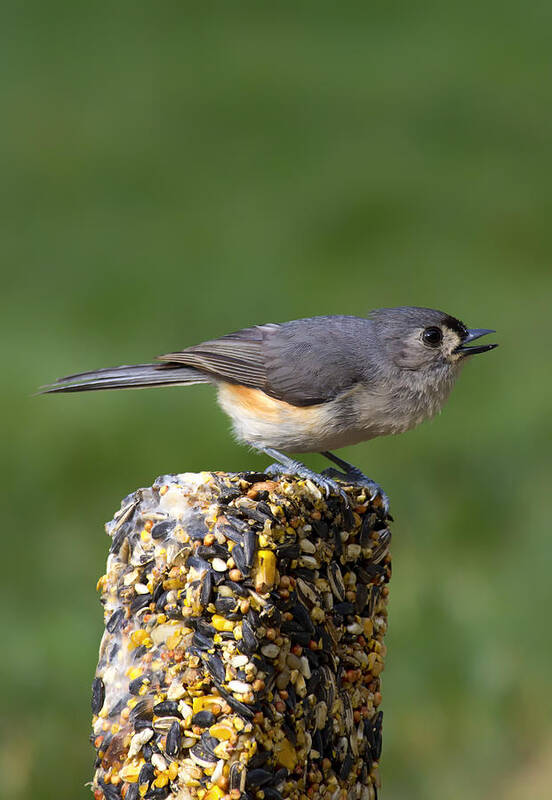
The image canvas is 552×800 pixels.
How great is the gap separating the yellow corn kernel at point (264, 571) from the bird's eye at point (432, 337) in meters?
1.27

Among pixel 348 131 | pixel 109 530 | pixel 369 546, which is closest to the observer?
pixel 109 530

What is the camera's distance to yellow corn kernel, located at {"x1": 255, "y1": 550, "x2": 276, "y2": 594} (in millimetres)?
2104

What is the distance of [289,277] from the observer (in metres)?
7.28

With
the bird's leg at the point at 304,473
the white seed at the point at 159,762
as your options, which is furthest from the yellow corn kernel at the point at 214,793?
the bird's leg at the point at 304,473

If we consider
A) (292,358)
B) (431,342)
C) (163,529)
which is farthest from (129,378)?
(163,529)

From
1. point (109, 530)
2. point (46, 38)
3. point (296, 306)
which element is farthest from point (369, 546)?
point (46, 38)

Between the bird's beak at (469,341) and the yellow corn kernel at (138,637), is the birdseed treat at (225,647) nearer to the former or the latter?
the yellow corn kernel at (138,637)

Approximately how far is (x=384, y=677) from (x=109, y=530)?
9.68 feet

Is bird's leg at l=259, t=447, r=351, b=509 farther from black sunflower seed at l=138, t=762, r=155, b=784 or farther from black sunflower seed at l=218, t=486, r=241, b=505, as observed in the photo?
black sunflower seed at l=138, t=762, r=155, b=784

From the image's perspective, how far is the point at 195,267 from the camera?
7367 millimetres

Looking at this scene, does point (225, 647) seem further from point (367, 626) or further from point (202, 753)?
point (367, 626)

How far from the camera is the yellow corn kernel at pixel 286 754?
2.10 m

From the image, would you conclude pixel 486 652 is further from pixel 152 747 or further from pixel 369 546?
pixel 152 747

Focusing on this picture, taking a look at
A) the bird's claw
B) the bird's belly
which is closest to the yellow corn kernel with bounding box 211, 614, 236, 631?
the bird's claw
